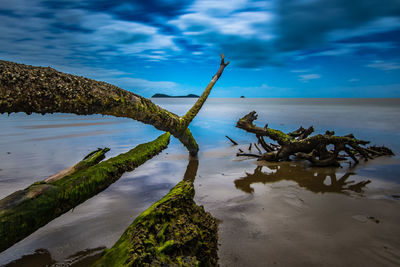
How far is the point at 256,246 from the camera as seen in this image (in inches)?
124

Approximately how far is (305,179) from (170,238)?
499cm

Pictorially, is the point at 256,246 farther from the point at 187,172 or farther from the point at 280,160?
the point at 280,160

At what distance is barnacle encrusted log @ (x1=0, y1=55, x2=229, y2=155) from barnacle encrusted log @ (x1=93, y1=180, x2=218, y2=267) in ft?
6.56

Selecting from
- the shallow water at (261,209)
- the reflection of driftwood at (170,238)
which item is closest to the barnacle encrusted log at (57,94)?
the shallow water at (261,209)

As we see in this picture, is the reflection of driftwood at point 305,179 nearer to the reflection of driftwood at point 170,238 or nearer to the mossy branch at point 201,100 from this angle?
the mossy branch at point 201,100

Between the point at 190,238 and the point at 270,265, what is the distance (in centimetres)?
127

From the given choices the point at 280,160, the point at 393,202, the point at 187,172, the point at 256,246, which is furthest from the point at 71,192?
the point at 280,160

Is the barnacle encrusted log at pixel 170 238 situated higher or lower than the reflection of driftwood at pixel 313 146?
lower

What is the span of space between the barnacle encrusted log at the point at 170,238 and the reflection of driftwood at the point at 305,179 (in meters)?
2.86

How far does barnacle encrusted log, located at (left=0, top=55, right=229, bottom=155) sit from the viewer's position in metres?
2.64

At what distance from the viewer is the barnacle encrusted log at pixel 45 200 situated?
2.45m

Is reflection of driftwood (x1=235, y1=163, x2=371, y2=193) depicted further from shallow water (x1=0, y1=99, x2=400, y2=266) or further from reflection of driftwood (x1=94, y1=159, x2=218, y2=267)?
reflection of driftwood (x1=94, y1=159, x2=218, y2=267)

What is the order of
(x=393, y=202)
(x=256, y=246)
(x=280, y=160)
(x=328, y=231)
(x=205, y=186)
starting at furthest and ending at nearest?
(x=280, y=160)
(x=205, y=186)
(x=393, y=202)
(x=328, y=231)
(x=256, y=246)

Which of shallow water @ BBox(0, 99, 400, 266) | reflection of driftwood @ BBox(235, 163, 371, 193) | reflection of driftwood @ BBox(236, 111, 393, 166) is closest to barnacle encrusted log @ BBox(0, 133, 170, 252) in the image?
shallow water @ BBox(0, 99, 400, 266)
